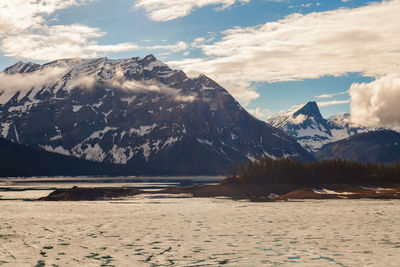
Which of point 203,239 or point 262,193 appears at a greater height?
point 203,239

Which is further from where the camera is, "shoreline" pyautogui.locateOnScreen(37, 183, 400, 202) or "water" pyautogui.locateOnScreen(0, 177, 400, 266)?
"shoreline" pyautogui.locateOnScreen(37, 183, 400, 202)

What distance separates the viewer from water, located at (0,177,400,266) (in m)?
55.2

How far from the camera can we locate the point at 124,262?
176 ft

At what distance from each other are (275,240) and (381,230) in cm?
2294

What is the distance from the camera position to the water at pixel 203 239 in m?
55.2

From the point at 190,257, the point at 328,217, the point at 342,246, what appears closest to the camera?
the point at 190,257

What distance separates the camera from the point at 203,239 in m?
71.1

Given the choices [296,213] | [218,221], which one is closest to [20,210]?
[218,221]

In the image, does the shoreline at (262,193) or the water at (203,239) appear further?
the shoreline at (262,193)

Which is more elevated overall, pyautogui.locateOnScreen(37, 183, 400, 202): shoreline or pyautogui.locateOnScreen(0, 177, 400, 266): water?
pyautogui.locateOnScreen(0, 177, 400, 266): water

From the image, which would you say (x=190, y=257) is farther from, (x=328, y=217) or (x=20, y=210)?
(x=20, y=210)

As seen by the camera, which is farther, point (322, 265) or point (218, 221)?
point (218, 221)

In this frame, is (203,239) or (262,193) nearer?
(203,239)

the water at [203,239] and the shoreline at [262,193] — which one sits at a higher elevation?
the water at [203,239]
